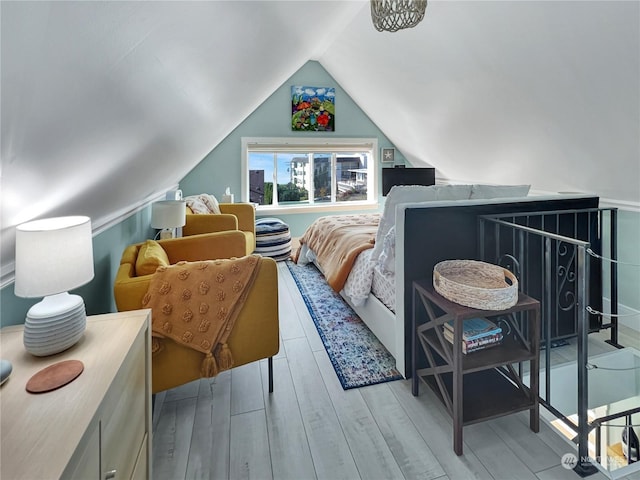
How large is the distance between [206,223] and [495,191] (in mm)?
2678

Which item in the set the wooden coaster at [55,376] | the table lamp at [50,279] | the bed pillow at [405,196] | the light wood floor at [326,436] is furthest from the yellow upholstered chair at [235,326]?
the bed pillow at [405,196]

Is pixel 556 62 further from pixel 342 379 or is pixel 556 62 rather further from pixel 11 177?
pixel 11 177

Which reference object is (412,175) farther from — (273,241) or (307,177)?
(273,241)

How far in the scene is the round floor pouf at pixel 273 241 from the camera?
14.9 ft

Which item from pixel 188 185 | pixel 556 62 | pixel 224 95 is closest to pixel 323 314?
pixel 224 95

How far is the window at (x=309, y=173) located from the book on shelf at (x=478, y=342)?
165 inches

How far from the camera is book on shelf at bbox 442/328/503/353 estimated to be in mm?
1668

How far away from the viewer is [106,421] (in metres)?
0.90

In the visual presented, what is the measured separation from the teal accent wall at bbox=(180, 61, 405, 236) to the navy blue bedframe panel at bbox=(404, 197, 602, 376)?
151 inches

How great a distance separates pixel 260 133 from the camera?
5.36 meters

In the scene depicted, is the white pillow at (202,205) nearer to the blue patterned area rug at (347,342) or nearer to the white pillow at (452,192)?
the blue patterned area rug at (347,342)

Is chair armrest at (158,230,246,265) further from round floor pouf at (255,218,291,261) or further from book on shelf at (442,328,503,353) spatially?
round floor pouf at (255,218,291,261)

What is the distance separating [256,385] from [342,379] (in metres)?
0.52

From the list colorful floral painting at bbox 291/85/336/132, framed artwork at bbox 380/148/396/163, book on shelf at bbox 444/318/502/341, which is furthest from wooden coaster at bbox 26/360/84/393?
framed artwork at bbox 380/148/396/163
